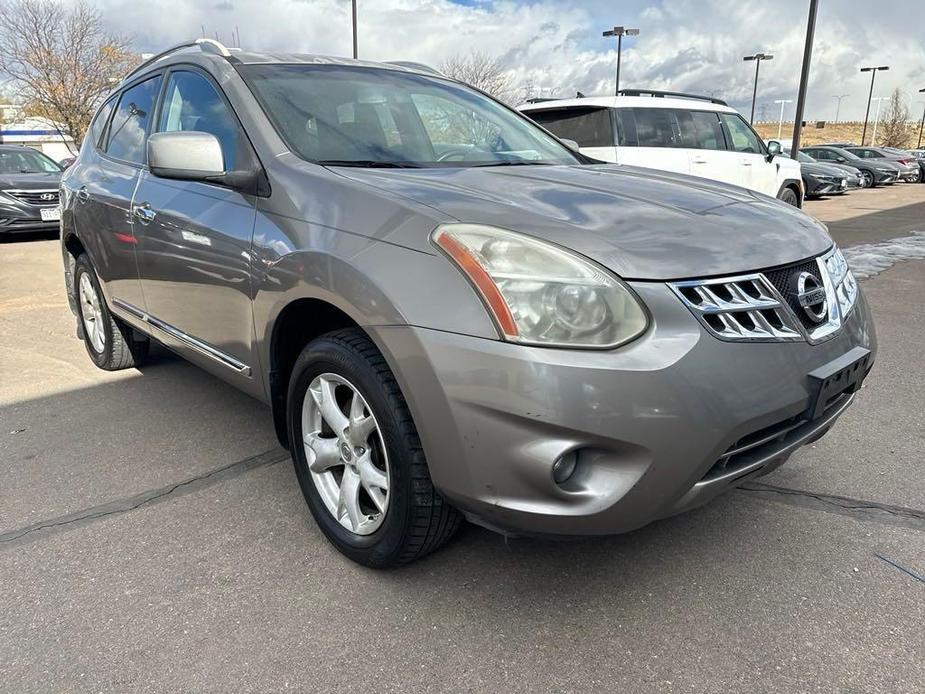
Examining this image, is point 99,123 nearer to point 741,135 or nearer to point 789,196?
point 741,135

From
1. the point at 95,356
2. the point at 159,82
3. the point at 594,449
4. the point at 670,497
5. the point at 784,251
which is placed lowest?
the point at 95,356

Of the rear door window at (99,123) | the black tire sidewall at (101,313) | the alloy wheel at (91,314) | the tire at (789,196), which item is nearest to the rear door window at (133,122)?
the rear door window at (99,123)

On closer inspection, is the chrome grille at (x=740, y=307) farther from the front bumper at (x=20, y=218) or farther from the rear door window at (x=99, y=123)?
the front bumper at (x=20, y=218)

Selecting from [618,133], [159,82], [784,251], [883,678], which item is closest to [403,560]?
[883,678]

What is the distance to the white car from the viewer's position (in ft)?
30.4

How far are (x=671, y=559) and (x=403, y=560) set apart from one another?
903mm

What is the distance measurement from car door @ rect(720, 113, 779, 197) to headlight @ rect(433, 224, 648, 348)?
9.80 meters

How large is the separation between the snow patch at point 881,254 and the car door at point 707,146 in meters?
1.95

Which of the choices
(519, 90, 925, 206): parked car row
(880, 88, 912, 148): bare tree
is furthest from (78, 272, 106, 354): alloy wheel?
(880, 88, 912, 148): bare tree

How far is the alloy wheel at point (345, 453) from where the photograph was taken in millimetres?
2197

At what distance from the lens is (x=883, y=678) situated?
1.84 m

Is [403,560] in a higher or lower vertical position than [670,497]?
lower

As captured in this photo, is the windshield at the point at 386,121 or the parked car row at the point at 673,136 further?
the parked car row at the point at 673,136

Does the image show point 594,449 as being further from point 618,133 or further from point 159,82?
point 618,133
